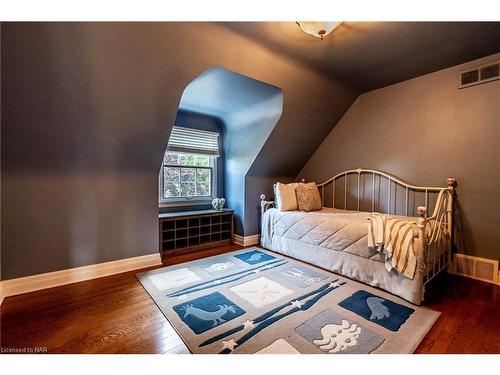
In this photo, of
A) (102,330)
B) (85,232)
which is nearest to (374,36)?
(102,330)

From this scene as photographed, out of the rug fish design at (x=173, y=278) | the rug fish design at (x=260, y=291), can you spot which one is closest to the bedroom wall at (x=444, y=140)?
the rug fish design at (x=260, y=291)

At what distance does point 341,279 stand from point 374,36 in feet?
7.18

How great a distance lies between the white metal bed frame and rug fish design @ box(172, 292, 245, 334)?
4.94ft

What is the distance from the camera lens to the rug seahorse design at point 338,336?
127 cm

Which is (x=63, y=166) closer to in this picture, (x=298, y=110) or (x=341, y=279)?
(x=298, y=110)

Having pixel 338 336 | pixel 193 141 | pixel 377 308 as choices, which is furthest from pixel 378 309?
pixel 193 141

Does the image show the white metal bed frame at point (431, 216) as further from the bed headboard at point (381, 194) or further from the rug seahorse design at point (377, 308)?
the rug seahorse design at point (377, 308)

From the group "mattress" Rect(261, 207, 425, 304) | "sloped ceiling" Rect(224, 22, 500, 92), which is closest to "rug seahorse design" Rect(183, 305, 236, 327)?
"mattress" Rect(261, 207, 425, 304)

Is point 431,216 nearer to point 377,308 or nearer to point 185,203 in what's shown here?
point 377,308

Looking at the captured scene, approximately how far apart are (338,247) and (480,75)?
2.20 metres

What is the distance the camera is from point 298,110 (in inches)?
112

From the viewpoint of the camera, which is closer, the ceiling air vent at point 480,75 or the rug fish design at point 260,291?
the rug fish design at point 260,291

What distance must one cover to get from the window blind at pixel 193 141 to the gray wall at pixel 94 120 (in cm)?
76
